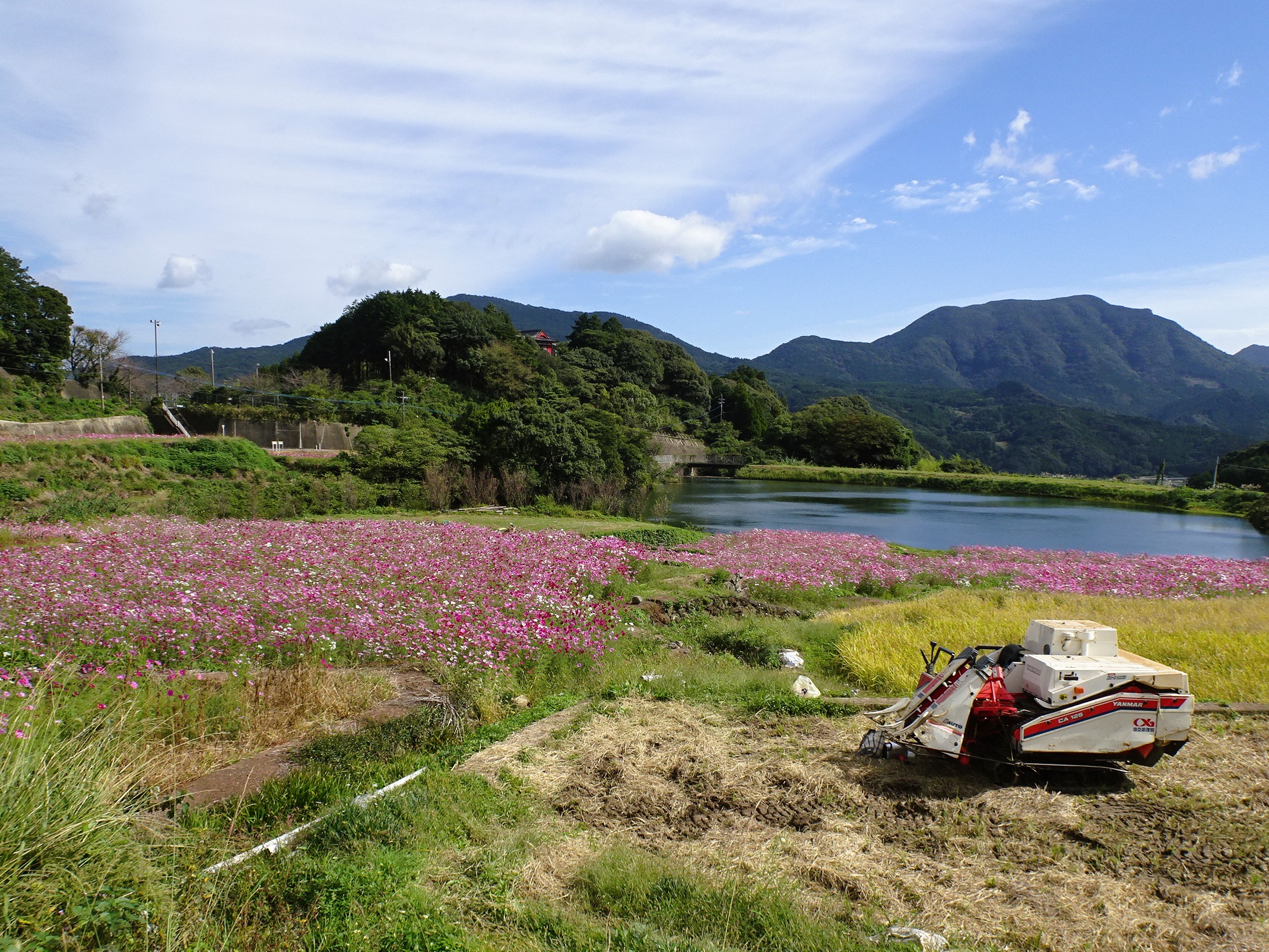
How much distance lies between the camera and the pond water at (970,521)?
98.4ft

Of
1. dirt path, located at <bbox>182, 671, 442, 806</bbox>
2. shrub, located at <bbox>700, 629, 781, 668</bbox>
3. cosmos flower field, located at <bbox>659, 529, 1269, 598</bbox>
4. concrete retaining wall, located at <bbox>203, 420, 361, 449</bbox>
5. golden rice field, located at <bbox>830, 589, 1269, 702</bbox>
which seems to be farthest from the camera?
concrete retaining wall, located at <bbox>203, 420, 361, 449</bbox>

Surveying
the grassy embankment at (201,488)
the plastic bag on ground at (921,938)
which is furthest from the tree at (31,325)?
the plastic bag on ground at (921,938)

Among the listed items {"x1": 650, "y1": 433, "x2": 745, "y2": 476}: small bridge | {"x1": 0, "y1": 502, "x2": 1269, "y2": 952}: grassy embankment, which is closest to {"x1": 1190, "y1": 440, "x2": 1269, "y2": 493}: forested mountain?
{"x1": 650, "y1": 433, "x2": 745, "y2": 476}: small bridge

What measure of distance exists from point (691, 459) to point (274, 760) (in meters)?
69.5

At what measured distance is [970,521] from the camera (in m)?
37.6

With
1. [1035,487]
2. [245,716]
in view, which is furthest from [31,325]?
[1035,487]

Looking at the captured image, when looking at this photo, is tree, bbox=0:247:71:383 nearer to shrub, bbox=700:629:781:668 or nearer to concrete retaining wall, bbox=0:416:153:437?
concrete retaining wall, bbox=0:416:153:437

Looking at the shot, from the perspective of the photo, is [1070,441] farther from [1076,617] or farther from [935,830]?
[935,830]

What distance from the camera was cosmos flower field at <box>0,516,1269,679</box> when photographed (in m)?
6.92

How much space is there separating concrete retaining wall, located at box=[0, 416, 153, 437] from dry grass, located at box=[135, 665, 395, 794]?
26838mm

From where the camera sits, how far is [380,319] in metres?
71.6

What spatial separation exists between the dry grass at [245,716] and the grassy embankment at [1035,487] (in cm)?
5411

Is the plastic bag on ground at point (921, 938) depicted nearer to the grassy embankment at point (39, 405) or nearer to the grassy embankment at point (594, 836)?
the grassy embankment at point (594, 836)

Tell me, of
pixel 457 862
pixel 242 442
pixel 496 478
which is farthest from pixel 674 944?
pixel 242 442
